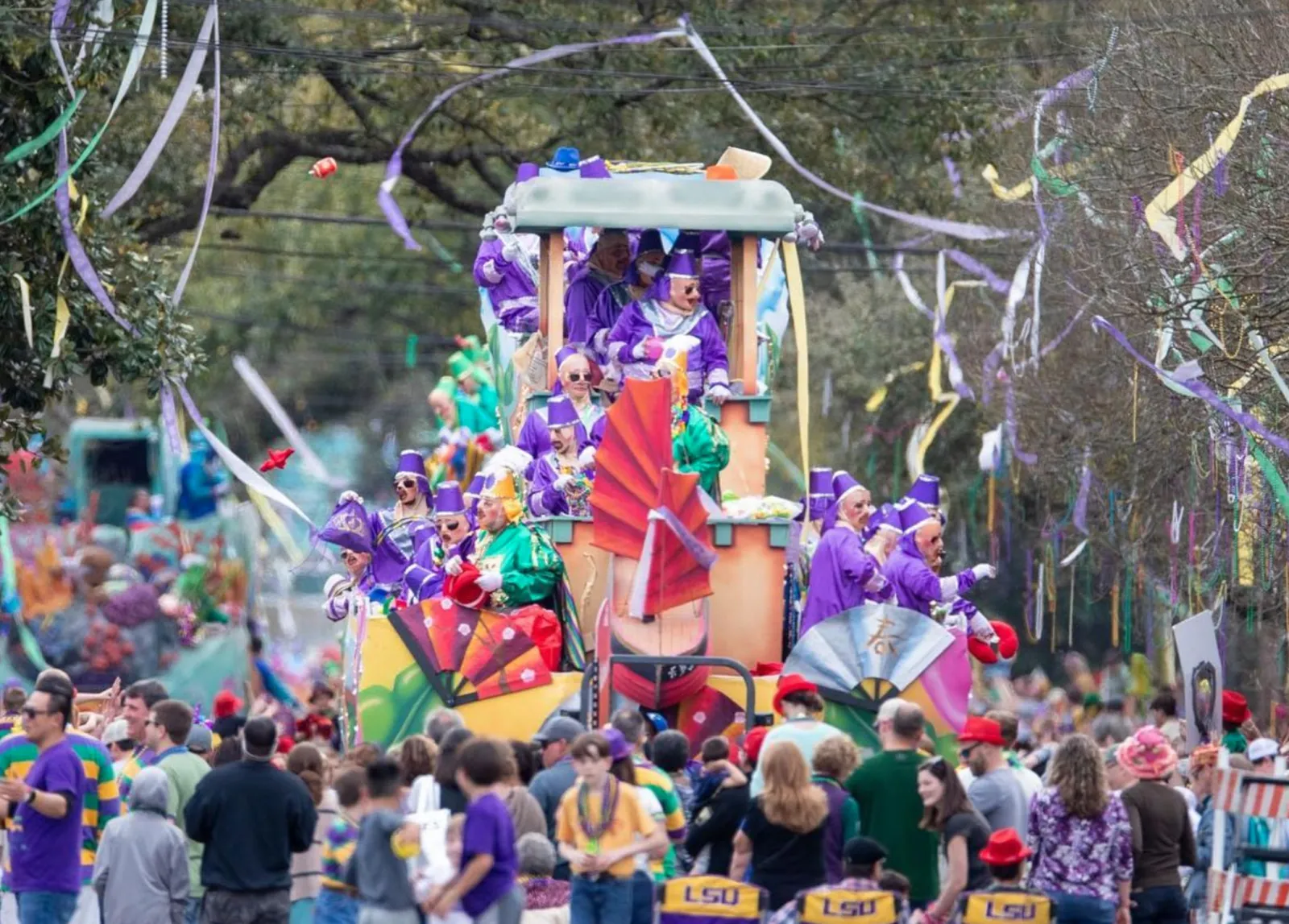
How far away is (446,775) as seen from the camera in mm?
10797

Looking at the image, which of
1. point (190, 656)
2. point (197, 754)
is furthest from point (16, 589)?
point (197, 754)

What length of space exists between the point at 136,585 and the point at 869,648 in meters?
23.7

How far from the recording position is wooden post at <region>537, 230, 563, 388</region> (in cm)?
1784

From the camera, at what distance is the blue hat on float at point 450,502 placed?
17.2 meters

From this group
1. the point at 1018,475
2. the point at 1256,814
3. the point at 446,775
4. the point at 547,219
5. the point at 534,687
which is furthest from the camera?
the point at 1018,475

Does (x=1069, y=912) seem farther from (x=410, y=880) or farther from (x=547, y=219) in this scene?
(x=547, y=219)

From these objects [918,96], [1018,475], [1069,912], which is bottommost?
[1069,912]

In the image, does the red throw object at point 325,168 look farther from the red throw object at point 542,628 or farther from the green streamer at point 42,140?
the red throw object at point 542,628

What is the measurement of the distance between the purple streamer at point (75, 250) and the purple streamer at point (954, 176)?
41.3 ft

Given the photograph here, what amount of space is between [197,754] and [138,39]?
5.21 metres

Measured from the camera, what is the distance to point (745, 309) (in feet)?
58.9

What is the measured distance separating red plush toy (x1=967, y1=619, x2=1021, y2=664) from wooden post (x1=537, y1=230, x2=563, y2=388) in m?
3.18

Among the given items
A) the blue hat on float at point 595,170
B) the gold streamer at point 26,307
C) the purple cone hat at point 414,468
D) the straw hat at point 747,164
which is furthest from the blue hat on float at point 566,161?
the gold streamer at point 26,307

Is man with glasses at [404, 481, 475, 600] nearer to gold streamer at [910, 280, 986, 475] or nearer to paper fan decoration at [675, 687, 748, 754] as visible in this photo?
paper fan decoration at [675, 687, 748, 754]
